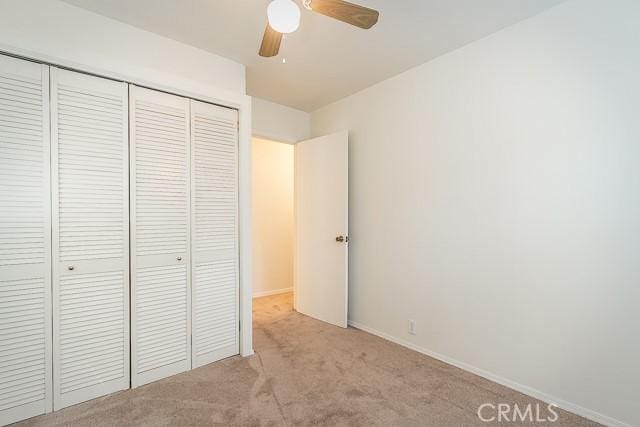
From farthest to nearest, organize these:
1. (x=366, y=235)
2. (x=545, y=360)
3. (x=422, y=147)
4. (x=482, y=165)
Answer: (x=366, y=235) → (x=422, y=147) → (x=482, y=165) → (x=545, y=360)

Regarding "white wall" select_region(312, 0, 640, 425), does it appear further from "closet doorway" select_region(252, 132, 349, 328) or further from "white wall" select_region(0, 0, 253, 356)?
"white wall" select_region(0, 0, 253, 356)

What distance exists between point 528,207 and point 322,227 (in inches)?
77.1

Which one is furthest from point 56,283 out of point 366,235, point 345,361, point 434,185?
point 434,185

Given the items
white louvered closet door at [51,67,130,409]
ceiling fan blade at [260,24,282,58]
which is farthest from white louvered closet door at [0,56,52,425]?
ceiling fan blade at [260,24,282,58]

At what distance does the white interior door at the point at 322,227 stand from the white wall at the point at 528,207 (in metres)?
0.50

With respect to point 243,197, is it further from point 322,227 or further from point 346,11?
point 346,11

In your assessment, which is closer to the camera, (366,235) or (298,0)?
(298,0)

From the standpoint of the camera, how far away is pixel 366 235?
3.10 meters

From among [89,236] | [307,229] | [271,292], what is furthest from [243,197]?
[271,292]

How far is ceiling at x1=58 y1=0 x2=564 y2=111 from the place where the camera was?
1837 millimetres

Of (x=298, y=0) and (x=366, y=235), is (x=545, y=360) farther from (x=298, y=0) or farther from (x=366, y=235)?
(x=298, y=0)

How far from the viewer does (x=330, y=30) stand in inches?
81.6

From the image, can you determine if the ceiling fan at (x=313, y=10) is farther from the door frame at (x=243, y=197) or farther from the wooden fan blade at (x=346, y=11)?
the door frame at (x=243, y=197)

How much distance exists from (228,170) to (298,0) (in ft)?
4.29
